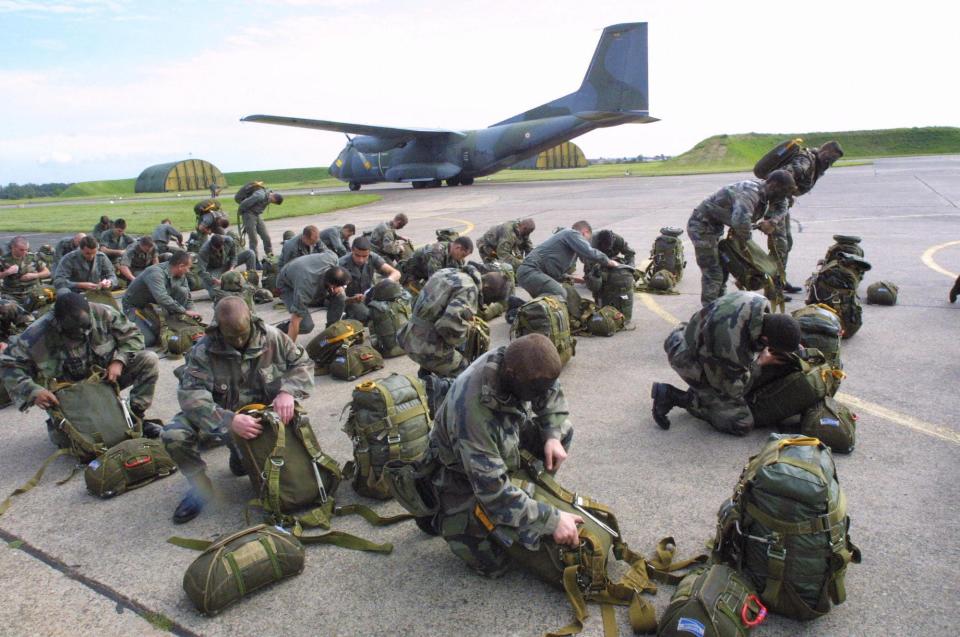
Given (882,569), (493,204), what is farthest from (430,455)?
(493,204)

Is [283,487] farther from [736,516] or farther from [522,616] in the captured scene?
[736,516]

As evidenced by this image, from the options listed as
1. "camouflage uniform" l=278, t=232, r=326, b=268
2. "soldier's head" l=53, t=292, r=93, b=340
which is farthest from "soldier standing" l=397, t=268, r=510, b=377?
"camouflage uniform" l=278, t=232, r=326, b=268

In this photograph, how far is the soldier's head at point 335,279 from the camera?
8.38 meters

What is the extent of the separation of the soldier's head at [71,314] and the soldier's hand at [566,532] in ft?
15.4

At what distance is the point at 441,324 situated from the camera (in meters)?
5.66

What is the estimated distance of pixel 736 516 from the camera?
11.5ft

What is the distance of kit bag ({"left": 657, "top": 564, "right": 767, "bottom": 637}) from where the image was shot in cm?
306

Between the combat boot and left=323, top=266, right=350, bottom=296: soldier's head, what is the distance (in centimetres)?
442

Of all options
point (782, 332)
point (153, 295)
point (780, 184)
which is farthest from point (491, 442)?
point (153, 295)

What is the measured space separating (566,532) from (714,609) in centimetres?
78

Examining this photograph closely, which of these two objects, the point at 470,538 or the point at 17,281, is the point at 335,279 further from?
the point at 17,281

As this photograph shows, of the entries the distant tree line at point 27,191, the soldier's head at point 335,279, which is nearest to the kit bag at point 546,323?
the soldier's head at point 335,279

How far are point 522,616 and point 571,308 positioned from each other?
229 inches

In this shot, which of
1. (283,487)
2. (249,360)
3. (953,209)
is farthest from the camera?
(953,209)
